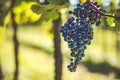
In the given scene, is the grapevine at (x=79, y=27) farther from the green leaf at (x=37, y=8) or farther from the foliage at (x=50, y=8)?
the green leaf at (x=37, y=8)

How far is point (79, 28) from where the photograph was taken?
86.4 inches

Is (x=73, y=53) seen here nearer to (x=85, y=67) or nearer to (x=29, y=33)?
(x=85, y=67)

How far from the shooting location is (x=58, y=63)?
12.3ft

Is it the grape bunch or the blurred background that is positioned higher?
the grape bunch

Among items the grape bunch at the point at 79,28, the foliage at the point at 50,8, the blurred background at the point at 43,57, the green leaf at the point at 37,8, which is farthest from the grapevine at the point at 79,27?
the blurred background at the point at 43,57

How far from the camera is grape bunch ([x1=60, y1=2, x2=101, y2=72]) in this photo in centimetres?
219

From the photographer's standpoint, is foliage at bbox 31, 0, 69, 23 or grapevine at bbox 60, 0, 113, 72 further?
foliage at bbox 31, 0, 69, 23

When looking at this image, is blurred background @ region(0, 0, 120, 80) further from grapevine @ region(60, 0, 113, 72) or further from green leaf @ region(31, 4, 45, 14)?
grapevine @ region(60, 0, 113, 72)

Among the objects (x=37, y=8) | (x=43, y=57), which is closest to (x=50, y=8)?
(x=37, y=8)

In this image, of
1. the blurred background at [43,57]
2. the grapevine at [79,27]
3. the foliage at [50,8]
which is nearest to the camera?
the grapevine at [79,27]

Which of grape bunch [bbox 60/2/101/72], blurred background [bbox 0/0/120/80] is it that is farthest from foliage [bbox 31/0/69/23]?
blurred background [bbox 0/0/120/80]

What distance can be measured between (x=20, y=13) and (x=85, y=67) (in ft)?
33.1

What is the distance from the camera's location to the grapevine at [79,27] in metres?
2.18

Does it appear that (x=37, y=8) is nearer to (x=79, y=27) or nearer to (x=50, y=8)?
(x=50, y=8)
